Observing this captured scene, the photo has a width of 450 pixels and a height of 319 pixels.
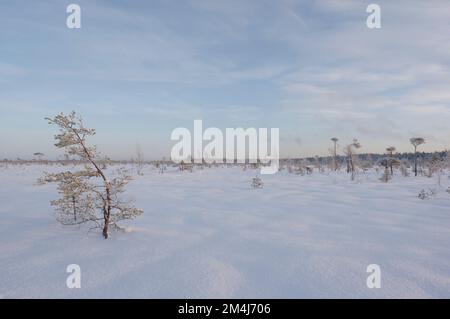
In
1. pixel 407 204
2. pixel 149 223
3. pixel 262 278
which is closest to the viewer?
pixel 262 278

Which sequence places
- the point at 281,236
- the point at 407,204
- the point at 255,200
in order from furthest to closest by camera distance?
the point at 255,200 < the point at 407,204 < the point at 281,236

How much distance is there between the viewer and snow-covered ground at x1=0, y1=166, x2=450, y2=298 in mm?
2631

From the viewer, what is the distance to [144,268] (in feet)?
9.91

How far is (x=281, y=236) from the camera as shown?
13.2 feet

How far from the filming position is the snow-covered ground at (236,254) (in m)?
2.63

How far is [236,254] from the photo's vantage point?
338 centimetres

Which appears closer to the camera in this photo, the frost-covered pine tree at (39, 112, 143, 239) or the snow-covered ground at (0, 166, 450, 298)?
the snow-covered ground at (0, 166, 450, 298)

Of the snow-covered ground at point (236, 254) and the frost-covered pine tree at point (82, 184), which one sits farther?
the frost-covered pine tree at point (82, 184)

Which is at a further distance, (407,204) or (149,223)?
(407,204)
